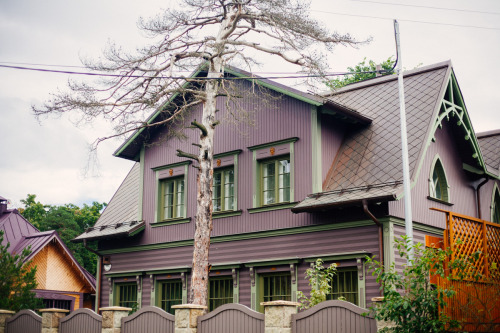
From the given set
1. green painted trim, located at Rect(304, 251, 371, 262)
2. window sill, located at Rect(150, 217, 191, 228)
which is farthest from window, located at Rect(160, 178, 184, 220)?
green painted trim, located at Rect(304, 251, 371, 262)

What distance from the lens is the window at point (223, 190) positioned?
19672 mm

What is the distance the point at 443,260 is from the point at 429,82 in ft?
28.3

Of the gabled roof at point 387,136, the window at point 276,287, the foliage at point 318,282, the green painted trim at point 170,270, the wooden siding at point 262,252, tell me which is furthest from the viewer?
the green painted trim at point 170,270

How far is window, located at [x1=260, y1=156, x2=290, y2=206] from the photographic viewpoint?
59.6ft

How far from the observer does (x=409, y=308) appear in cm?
1037

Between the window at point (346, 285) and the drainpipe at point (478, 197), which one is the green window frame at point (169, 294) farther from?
the drainpipe at point (478, 197)

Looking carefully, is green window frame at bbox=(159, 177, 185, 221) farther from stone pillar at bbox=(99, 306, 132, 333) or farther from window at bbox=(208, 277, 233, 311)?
stone pillar at bbox=(99, 306, 132, 333)

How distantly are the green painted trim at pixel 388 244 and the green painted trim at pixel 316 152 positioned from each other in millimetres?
2326

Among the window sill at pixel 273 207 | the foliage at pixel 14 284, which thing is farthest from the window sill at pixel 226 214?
the foliage at pixel 14 284

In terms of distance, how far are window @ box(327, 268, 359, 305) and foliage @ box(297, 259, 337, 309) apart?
164 mm

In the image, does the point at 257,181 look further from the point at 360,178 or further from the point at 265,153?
the point at 360,178

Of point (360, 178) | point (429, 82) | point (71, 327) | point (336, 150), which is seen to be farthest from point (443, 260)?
point (71, 327)

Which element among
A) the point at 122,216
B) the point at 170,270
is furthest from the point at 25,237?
the point at 170,270

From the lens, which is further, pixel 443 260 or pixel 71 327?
pixel 71 327
